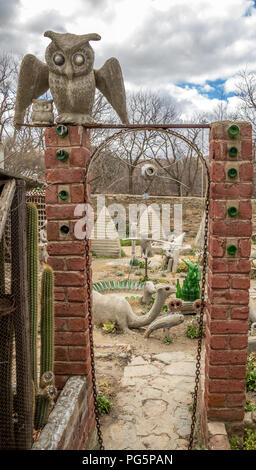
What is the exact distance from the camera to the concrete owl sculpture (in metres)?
2.35

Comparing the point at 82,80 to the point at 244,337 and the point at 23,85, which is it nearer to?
the point at 23,85

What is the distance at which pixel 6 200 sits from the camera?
163 centimetres

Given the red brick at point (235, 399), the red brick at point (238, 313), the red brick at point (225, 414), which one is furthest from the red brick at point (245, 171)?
the red brick at point (225, 414)

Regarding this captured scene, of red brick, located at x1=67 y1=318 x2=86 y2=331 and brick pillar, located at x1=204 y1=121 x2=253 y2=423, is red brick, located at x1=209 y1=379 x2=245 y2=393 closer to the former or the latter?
brick pillar, located at x1=204 y1=121 x2=253 y2=423

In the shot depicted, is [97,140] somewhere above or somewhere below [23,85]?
above

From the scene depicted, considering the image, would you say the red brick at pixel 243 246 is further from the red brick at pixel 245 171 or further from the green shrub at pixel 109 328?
the green shrub at pixel 109 328

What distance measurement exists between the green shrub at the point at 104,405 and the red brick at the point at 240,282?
1.59m

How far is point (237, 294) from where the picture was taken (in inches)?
95.7

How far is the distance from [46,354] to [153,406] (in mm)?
1428

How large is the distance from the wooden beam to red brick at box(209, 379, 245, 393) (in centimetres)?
190

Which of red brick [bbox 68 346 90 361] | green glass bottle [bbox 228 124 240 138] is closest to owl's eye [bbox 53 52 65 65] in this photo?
green glass bottle [bbox 228 124 240 138]

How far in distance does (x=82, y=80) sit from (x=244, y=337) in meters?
2.18

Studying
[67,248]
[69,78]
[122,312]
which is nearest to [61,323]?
[67,248]

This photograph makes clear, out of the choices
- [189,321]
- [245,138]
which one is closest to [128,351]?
[189,321]
